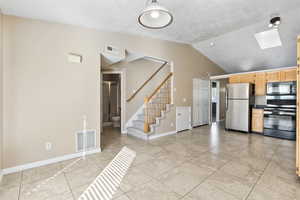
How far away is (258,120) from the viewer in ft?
16.1

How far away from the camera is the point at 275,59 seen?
5387mm

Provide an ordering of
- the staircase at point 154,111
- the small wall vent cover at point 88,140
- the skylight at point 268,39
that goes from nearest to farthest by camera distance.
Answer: the small wall vent cover at point 88,140 → the skylight at point 268,39 → the staircase at point 154,111

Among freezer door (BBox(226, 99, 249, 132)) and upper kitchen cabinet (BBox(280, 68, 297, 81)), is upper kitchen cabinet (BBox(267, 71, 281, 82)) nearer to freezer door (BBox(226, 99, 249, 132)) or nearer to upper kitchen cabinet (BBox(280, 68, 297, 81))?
upper kitchen cabinet (BBox(280, 68, 297, 81))

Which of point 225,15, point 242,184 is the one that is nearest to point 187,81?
point 225,15

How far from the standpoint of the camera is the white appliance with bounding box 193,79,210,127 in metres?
5.93

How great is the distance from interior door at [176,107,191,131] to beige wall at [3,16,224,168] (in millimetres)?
2817

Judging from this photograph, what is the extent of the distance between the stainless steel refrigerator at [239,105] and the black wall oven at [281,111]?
482 millimetres

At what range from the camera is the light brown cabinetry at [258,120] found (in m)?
4.83

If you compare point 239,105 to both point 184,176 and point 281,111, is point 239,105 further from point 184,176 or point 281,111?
point 184,176

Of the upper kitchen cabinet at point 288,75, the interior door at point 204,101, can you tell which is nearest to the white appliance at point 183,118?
the interior door at point 204,101

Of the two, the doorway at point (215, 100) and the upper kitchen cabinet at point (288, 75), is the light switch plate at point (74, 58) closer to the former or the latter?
the upper kitchen cabinet at point (288, 75)

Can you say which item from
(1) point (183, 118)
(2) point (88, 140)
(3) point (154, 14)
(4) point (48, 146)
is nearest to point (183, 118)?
(1) point (183, 118)

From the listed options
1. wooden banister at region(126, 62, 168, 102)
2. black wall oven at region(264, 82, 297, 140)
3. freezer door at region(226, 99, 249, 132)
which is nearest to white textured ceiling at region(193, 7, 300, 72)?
black wall oven at region(264, 82, 297, 140)

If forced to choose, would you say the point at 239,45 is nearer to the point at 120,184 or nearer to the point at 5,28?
the point at 120,184
